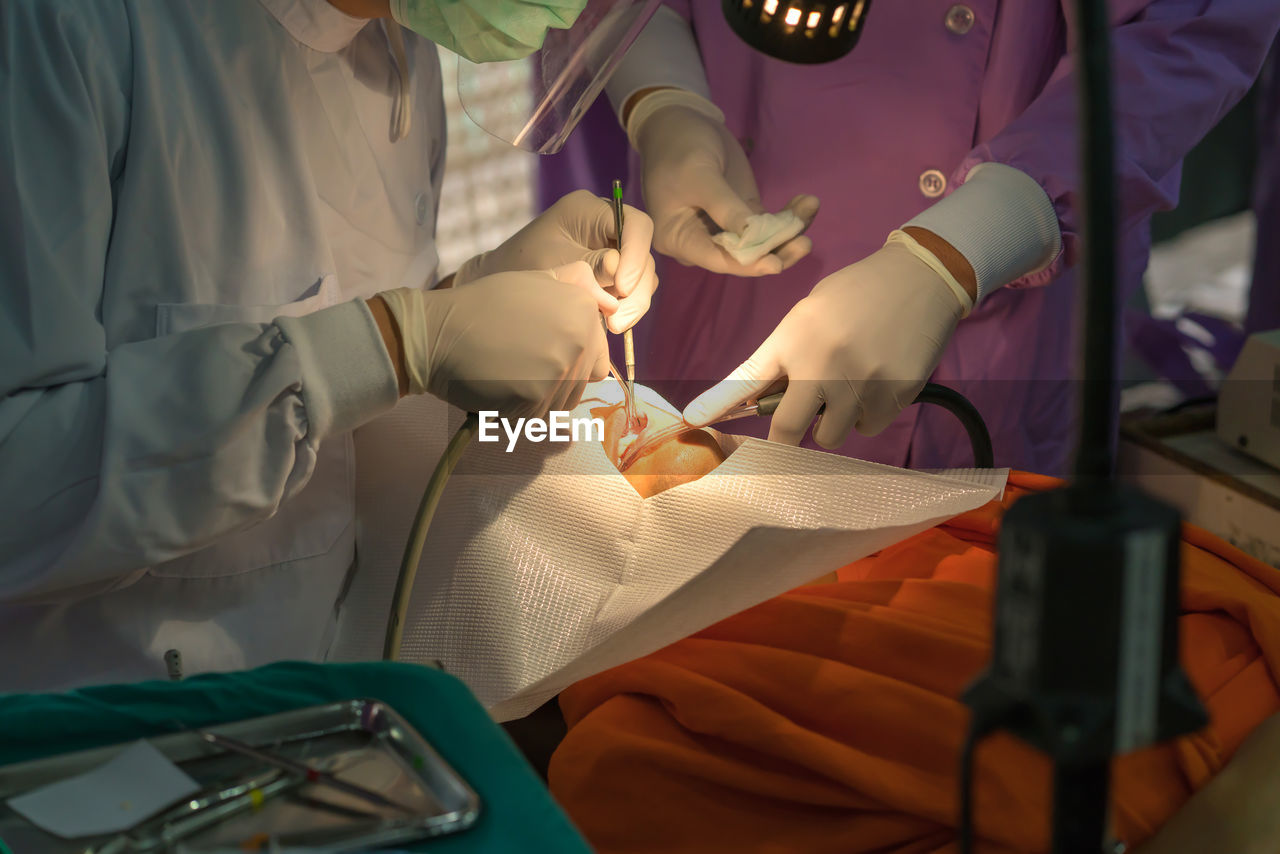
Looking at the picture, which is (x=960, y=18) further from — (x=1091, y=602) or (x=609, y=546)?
(x=1091, y=602)

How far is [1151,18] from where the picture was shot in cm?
182

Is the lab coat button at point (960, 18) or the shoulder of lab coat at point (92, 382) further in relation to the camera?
the lab coat button at point (960, 18)

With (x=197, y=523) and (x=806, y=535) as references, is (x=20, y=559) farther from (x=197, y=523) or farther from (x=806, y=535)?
(x=806, y=535)

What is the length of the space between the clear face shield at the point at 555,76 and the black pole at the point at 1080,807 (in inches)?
46.0

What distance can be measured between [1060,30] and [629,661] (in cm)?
144

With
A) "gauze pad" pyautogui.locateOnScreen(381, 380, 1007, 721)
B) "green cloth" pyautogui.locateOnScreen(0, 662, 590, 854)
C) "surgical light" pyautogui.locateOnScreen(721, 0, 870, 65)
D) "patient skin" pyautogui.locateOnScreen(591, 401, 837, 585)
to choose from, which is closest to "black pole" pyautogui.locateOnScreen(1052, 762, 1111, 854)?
"green cloth" pyautogui.locateOnScreen(0, 662, 590, 854)

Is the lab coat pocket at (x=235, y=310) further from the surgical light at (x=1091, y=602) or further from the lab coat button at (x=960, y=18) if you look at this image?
the lab coat button at (x=960, y=18)

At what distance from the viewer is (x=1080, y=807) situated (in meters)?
0.46

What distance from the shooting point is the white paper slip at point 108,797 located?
25.8 inches

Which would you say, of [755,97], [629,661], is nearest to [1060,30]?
[755,97]

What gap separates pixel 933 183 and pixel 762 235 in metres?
0.45

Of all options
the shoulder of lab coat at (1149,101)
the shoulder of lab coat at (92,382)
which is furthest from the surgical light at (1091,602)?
the shoulder of lab coat at (1149,101)

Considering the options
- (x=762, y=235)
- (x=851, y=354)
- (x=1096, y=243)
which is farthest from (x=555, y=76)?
(x=1096, y=243)

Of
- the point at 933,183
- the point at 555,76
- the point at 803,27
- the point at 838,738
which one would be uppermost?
the point at 803,27
